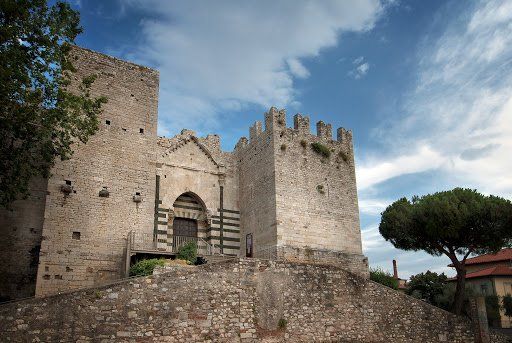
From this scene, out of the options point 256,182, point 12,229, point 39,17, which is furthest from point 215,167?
point 39,17

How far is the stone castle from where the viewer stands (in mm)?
17344

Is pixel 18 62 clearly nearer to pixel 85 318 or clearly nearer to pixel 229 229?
pixel 85 318

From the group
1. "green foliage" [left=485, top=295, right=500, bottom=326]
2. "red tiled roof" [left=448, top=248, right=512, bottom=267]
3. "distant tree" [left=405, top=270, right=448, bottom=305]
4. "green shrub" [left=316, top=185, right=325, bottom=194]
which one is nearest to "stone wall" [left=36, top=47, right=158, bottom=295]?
"green shrub" [left=316, top=185, right=325, bottom=194]

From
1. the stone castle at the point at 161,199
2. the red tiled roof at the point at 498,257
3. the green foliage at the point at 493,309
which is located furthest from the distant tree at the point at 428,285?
the red tiled roof at the point at 498,257

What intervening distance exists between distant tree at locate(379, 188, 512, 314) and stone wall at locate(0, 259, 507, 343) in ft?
12.4

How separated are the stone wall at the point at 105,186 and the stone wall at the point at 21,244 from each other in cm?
186

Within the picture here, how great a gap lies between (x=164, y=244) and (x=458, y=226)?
12560 millimetres

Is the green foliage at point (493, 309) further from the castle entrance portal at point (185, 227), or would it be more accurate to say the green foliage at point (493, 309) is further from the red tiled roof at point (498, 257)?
the castle entrance portal at point (185, 227)

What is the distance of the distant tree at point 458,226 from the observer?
63.9 ft

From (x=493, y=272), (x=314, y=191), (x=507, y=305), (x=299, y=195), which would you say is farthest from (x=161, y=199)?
(x=493, y=272)

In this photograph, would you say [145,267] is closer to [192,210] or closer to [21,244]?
[21,244]

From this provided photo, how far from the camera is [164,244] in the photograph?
20266mm

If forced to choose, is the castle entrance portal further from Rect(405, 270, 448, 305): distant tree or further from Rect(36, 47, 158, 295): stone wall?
Rect(405, 270, 448, 305): distant tree

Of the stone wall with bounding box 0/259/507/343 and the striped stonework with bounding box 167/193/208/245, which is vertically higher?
the striped stonework with bounding box 167/193/208/245
